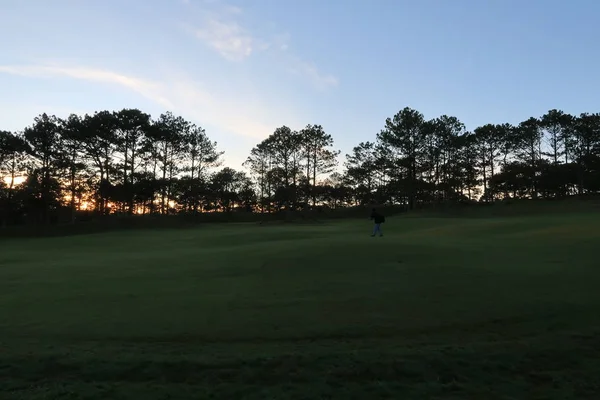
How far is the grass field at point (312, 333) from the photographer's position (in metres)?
5.41

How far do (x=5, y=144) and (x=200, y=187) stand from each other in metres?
24.5

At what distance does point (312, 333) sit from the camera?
7078mm

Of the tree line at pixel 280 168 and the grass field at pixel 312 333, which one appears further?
the tree line at pixel 280 168

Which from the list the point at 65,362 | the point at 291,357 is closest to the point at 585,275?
the point at 291,357

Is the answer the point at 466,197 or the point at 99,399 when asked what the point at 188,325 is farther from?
the point at 466,197

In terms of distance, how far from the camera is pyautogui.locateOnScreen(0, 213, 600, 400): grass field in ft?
17.8

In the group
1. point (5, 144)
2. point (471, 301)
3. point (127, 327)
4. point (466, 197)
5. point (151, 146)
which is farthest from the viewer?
point (466, 197)

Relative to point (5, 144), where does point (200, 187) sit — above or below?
below

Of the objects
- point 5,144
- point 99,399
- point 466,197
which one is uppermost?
point 5,144

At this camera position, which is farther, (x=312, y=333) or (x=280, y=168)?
(x=280, y=168)

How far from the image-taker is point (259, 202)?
8175 centimetres

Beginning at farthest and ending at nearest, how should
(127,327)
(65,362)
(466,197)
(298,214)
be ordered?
(466,197) < (298,214) < (127,327) < (65,362)

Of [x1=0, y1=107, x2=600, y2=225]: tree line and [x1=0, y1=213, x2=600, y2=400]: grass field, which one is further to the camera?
[x1=0, y1=107, x2=600, y2=225]: tree line

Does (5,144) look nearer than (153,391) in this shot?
No
